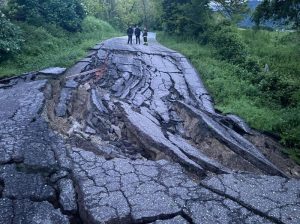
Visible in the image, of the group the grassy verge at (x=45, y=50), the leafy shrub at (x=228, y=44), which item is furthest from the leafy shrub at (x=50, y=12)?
the leafy shrub at (x=228, y=44)

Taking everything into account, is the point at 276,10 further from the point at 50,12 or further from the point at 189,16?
the point at 50,12

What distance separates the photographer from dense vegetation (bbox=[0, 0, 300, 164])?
9531mm

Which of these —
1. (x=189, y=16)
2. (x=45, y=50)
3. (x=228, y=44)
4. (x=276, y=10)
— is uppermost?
(x=276, y=10)

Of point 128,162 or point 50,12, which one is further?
point 50,12

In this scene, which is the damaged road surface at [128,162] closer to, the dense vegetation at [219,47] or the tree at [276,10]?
the dense vegetation at [219,47]

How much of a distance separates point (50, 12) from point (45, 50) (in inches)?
171

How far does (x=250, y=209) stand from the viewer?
13.9 ft

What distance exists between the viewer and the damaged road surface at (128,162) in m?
4.12

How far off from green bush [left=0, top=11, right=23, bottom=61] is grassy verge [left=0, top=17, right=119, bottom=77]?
0.27 m

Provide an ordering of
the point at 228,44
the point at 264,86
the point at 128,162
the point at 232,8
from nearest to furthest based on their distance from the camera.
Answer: the point at 128,162
the point at 264,86
the point at 228,44
the point at 232,8

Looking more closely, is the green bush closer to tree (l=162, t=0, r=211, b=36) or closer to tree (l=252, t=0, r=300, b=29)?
tree (l=252, t=0, r=300, b=29)

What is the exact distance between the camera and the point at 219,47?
54.6 feet

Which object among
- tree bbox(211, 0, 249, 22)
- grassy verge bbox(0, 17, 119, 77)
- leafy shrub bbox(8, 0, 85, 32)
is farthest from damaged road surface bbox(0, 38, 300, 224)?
tree bbox(211, 0, 249, 22)

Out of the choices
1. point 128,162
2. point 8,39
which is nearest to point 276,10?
point 128,162
